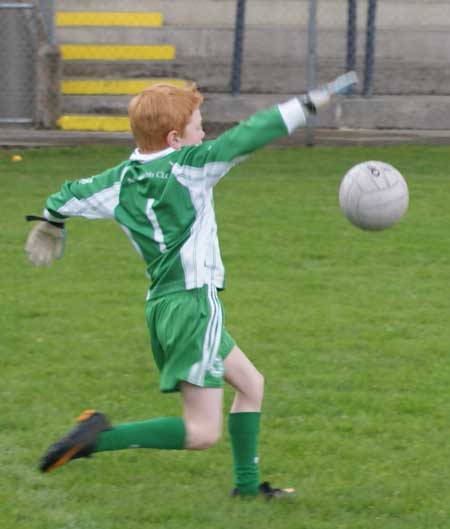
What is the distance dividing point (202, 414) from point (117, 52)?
1145 cm

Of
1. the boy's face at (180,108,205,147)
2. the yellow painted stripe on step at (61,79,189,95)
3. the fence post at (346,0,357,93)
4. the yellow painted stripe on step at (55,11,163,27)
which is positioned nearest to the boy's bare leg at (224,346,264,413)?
the boy's face at (180,108,205,147)

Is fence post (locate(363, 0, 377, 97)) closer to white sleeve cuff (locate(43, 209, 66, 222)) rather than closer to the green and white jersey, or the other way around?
white sleeve cuff (locate(43, 209, 66, 222))

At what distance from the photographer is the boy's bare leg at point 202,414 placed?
430 centimetres

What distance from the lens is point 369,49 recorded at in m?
14.2

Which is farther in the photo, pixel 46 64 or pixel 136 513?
pixel 46 64

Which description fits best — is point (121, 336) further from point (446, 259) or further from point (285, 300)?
point (446, 259)

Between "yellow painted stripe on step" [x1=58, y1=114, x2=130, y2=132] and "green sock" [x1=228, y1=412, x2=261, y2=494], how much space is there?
9.83 metres

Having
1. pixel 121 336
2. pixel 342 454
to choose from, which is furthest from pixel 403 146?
pixel 342 454

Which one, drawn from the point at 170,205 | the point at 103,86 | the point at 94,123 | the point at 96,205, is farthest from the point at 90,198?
the point at 103,86

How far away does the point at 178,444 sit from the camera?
4.34 metres

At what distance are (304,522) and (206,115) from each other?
397 inches

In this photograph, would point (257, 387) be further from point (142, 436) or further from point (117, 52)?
point (117, 52)

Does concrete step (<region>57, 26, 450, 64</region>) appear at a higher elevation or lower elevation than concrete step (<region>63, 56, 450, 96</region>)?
higher

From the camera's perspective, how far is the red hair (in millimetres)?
4195
